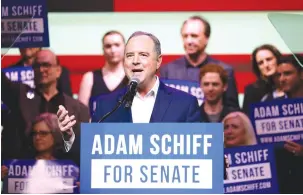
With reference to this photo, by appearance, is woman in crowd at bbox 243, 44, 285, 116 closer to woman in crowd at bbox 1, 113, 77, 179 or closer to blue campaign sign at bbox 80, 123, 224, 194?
woman in crowd at bbox 1, 113, 77, 179

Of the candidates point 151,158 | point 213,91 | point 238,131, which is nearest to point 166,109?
point 151,158

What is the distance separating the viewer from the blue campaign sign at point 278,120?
5.45 metres

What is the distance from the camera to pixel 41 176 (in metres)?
5.49

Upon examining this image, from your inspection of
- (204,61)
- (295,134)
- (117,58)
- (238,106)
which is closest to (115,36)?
(117,58)

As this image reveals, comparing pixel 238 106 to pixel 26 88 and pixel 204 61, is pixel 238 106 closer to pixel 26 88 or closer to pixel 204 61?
pixel 204 61

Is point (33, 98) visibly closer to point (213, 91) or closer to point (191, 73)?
point (191, 73)

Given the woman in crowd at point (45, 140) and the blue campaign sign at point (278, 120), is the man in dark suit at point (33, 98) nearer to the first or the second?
the woman in crowd at point (45, 140)

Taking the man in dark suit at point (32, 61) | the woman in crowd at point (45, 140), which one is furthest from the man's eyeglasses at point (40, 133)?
the man in dark suit at point (32, 61)

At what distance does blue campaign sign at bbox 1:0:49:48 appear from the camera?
5.27m

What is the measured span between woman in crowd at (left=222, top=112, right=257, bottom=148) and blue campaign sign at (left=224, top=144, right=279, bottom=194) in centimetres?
5

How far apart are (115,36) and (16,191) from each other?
1248 mm

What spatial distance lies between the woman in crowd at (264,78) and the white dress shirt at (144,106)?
1218 millimetres

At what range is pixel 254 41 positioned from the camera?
5367 mm

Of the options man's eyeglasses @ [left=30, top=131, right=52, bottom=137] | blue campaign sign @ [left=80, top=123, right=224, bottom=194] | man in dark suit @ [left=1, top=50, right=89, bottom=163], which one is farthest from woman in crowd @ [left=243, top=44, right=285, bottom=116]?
blue campaign sign @ [left=80, top=123, right=224, bottom=194]
